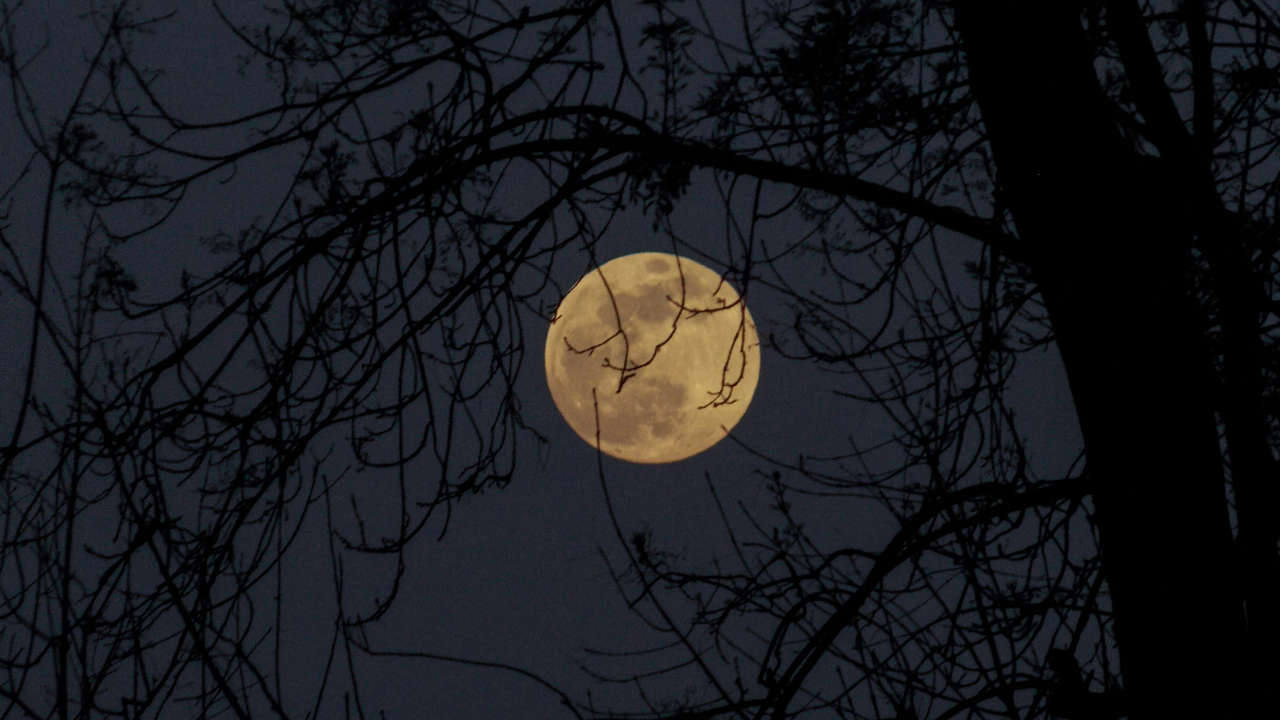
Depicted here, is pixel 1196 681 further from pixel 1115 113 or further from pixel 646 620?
pixel 1115 113

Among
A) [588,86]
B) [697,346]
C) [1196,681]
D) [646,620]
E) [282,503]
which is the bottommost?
[1196,681]

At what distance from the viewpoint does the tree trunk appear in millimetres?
3143

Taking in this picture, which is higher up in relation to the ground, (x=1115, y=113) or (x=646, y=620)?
(x=1115, y=113)

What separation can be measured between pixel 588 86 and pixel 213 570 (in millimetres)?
2234

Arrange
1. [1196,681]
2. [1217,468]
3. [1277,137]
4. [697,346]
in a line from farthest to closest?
[697,346] < [1277,137] < [1217,468] < [1196,681]

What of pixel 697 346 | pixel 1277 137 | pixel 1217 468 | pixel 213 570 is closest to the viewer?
pixel 1217 468

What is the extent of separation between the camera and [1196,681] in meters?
3.09

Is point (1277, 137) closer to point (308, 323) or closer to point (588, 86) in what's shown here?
point (588, 86)

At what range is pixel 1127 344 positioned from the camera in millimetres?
3281

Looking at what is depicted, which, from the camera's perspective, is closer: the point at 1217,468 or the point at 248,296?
the point at 1217,468

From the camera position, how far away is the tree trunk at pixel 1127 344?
3.14 m

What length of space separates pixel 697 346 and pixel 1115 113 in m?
2.76

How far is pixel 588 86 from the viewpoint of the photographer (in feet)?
12.9

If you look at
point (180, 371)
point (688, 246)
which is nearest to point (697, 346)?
point (688, 246)
